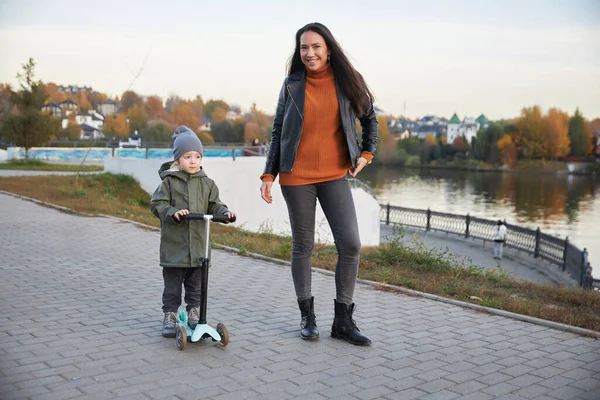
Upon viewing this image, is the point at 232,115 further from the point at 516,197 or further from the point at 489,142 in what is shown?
the point at 489,142

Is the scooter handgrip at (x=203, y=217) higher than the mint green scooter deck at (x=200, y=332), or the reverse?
the scooter handgrip at (x=203, y=217)

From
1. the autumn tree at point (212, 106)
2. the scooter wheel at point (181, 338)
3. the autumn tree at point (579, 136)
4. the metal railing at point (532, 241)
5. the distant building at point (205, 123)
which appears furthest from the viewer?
the autumn tree at point (212, 106)

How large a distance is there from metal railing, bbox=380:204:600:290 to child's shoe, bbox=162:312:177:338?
12890 mm

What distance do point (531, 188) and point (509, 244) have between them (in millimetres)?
48758

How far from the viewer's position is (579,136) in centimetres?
7094

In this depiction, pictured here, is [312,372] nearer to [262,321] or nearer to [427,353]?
[427,353]

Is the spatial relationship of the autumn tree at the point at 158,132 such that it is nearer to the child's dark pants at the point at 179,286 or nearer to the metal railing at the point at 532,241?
the metal railing at the point at 532,241

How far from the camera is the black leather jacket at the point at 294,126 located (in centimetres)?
421

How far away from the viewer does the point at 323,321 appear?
4.87 metres

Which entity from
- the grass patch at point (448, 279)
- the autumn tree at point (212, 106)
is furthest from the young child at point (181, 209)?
the autumn tree at point (212, 106)

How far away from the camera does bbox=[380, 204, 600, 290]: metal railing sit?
1955 cm

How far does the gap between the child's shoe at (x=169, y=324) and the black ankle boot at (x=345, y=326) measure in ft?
3.42

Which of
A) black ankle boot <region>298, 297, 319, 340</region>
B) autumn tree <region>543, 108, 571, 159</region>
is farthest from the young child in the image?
autumn tree <region>543, 108, 571, 159</region>

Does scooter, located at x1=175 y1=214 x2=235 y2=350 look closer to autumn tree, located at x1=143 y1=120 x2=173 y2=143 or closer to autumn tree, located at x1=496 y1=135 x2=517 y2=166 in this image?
autumn tree, located at x1=143 y1=120 x2=173 y2=143
